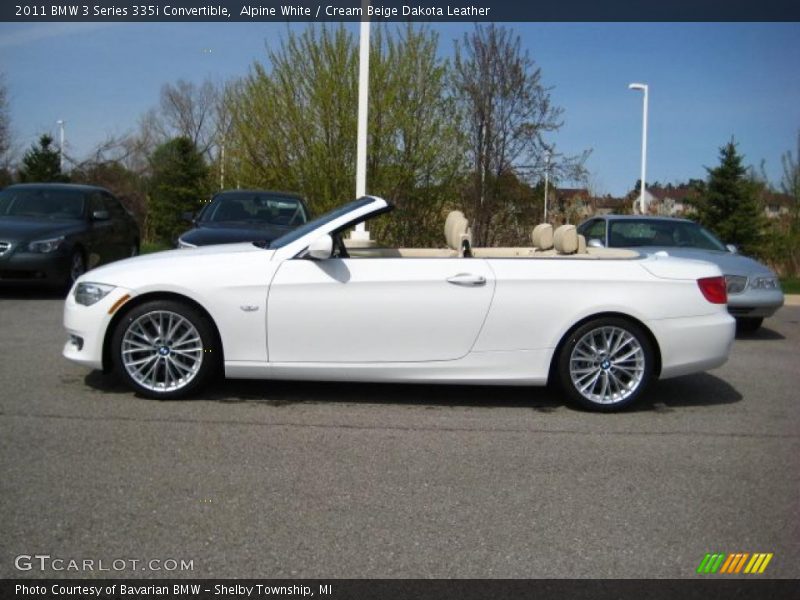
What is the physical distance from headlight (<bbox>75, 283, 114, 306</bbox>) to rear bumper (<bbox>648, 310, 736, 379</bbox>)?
12.4ft

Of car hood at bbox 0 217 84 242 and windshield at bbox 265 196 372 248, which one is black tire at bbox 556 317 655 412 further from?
car hood at bbox 0 217 84 242

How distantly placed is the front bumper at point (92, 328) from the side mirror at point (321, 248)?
127cm

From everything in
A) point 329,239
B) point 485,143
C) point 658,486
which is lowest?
point 658,486

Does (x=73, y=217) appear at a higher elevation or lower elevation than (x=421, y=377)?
higher

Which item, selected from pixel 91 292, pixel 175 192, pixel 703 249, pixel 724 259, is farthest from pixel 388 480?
pixel 175 192

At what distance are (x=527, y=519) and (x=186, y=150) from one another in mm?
33161

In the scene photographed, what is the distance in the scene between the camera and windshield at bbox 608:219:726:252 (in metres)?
11.0

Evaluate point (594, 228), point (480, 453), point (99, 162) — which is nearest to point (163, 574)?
point (480, 453)

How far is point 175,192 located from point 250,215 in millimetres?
23647

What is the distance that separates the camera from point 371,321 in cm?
585

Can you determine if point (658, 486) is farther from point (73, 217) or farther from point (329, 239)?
point (73, 217)

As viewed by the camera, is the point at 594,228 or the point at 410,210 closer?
the point at 594,228

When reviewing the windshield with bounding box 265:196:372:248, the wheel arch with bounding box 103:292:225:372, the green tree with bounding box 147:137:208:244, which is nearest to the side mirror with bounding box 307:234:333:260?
the windshield with bounding box 265:196:372:248

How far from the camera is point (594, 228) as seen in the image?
1173 cm
